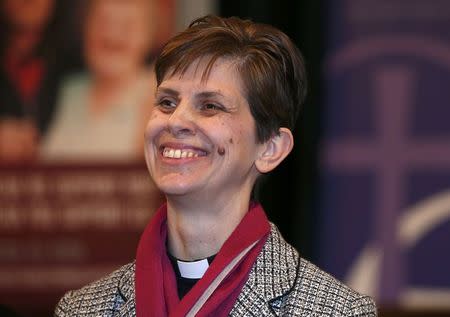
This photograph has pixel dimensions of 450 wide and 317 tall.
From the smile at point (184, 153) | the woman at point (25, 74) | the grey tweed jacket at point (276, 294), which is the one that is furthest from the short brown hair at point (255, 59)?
the woman at point (25, 74)

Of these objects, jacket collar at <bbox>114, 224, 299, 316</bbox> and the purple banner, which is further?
the purple banner

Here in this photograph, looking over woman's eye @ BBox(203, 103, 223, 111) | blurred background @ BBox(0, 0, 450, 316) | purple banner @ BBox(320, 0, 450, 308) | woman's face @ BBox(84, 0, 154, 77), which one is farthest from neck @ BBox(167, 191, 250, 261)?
woman's face @ BBox(84, 0, 154, 77)

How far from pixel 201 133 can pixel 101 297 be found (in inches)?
18.8

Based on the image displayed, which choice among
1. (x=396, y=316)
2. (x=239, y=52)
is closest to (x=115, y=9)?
(x=396, y=316)

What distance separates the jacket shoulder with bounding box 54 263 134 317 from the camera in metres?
2.89

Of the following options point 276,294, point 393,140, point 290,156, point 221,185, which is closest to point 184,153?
point 221,185

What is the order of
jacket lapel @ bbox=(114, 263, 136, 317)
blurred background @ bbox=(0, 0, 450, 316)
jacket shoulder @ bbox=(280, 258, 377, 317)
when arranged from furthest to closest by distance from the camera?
blurred background @ bbox=(0, 0, 450, 316) → jacket lapel @ bbox=(114, 263, 136, 317) → jacket shoulder @ bbox=(280, 258, 377, 317)

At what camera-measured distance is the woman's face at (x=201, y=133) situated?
274 cm

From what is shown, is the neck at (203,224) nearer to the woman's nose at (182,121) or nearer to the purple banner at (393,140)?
the woman's nose at (182,121)

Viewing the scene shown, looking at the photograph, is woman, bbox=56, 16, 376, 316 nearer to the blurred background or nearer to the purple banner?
the blurred background

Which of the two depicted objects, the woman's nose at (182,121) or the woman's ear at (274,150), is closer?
the woman's nose at (182,121)

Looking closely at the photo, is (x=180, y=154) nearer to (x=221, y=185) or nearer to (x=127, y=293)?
(x=221, y=185)

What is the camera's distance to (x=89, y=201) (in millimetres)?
5141

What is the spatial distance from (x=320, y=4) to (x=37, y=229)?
146 centimetres
